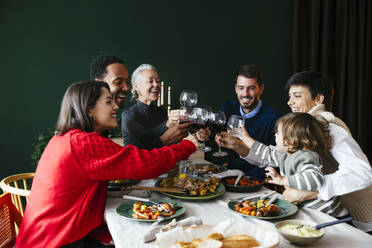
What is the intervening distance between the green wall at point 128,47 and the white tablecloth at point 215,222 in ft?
7.97

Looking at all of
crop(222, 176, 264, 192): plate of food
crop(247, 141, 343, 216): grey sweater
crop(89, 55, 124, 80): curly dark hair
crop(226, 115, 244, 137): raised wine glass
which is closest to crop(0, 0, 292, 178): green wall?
crop(89, 55, 124, 80): curly dark hair

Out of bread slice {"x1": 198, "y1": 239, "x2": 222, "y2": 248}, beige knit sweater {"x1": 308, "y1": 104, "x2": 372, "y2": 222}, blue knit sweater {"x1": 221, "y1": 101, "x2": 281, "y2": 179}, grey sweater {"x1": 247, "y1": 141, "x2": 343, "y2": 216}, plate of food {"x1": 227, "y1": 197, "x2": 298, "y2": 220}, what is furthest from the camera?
blue knit sweater {"x1": 221, "y1": 101, "x2": 281, "y2": 179}

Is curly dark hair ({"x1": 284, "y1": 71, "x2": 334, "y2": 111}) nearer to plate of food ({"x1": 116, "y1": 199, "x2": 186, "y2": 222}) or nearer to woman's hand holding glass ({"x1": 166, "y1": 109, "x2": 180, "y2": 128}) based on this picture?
woman's hand holding glass ({"x1": 166, "y1": 109, "x2": 180, "y2": 128})

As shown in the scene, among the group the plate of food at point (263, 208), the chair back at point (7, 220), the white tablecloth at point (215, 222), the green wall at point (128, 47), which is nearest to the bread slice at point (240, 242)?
Answer: the white tablecloth at point (215, 222)

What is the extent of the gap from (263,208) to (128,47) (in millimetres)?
3046

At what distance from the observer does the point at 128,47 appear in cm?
389

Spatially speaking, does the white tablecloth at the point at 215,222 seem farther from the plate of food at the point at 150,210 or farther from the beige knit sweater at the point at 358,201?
the beige knit sweater at the point at 358,201

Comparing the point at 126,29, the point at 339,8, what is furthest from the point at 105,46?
the point at 339,8

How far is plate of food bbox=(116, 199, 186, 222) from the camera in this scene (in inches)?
50.8

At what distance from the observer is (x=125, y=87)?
8.32ft

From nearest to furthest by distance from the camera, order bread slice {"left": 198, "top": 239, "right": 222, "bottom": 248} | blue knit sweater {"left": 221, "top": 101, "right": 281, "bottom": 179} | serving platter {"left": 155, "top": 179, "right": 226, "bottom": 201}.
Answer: bread slice {"left": 198, "top": 239, "right": 222, "bottom": 248}
serving platter {"left": 155, "top": 179, "right": 226, "bottom": 201}
blue knit sweater {"left": 221, "top": 101, "right": 281, "bottom": 179}

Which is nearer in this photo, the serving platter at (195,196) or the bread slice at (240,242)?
the bread slice at (240,242)

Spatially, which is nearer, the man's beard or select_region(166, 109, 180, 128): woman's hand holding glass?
select_region(166, 109, 180, 128): woman's hand holding glass

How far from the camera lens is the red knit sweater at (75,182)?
Result: 1.42 meters
